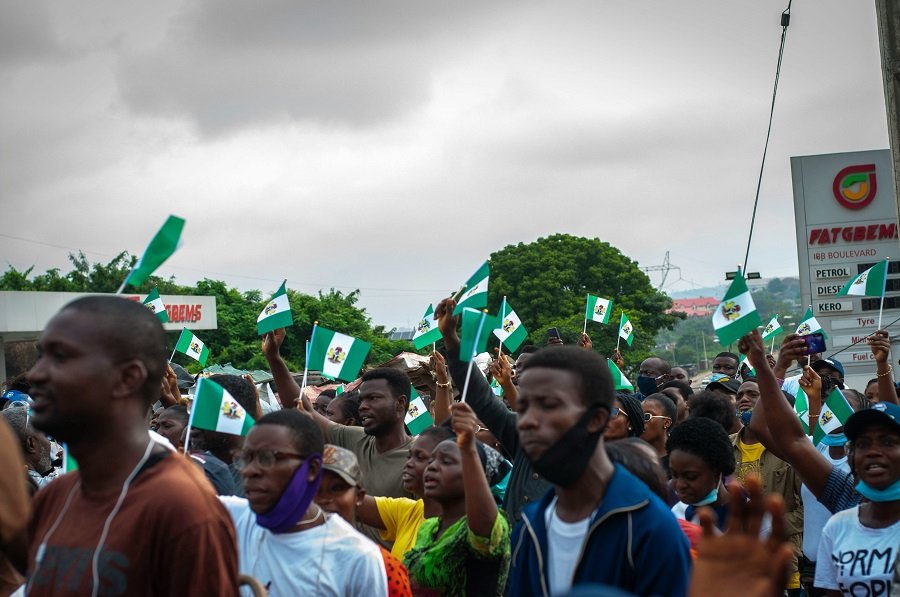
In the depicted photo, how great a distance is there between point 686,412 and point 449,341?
449 centimetres

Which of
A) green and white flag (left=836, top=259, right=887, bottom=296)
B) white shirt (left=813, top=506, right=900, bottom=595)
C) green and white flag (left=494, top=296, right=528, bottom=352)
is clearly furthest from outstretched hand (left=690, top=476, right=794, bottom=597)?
green and white flag (left=836, top=259, right=887, bottom=296)

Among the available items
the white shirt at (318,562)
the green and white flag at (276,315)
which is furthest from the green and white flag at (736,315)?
the green and white flag at (276,315)

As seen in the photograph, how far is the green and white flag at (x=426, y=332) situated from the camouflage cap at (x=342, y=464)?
3844 mm

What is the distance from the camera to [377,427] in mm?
6625

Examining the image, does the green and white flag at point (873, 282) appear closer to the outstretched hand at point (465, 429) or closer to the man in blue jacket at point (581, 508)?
the outstretched hand at point (465, 429)

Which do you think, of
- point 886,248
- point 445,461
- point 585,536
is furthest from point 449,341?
point 886,248

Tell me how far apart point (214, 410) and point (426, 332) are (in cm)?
426

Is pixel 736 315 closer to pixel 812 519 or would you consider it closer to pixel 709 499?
pixel 709 499

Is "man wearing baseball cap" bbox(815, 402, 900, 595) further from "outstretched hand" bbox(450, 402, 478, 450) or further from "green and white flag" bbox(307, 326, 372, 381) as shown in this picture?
"green and white flag" bbox(307, 326, 372, 381)

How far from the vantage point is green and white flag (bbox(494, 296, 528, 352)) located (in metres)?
9.98

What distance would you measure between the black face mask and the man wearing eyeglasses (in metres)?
1.02

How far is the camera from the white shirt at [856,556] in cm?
427

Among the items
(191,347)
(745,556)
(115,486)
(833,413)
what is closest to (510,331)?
(191,347)

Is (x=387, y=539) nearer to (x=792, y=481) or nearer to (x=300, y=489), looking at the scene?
(x=300, y=489)
